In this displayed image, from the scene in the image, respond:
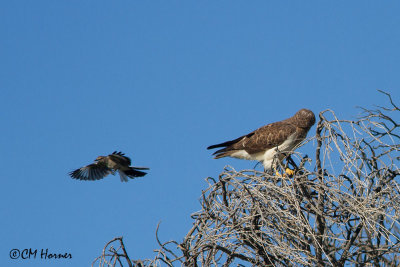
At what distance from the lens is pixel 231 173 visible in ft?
15.8

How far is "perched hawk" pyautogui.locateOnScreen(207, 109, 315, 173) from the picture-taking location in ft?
29.2

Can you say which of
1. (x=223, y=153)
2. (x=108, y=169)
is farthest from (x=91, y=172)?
(x=223, y=153)

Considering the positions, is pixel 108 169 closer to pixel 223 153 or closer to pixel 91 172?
pixel 91 172

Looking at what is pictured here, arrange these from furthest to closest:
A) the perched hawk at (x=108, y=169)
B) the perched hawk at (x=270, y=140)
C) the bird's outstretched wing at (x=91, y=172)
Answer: the bird's outstretched wing at (x=91, y=172)
the perched hawk at (x=108, y=169)
the perched hawk at (x=270, y=140)

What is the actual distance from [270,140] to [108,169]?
Result: 9.54 ft

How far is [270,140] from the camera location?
899 centimetres

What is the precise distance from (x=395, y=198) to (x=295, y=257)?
1.15 metres

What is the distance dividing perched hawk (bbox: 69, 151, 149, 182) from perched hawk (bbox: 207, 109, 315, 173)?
139 centimetres

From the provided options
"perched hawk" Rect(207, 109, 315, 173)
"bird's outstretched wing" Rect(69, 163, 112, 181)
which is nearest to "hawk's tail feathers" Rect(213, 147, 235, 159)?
"perched hawk" Rect(207, 109, 315, 173)

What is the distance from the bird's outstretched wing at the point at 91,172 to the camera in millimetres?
10172

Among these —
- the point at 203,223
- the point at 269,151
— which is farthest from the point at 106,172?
the point at 203,223

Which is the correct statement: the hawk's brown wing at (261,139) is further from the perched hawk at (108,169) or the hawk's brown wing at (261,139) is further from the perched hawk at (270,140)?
the perched hawk at (108,169)

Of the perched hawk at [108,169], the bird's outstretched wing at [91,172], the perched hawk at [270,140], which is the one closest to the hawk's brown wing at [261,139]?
the perched hawk at [270,140]

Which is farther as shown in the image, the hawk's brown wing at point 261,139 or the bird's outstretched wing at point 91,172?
the bird's outstretched wing at point 91,172
